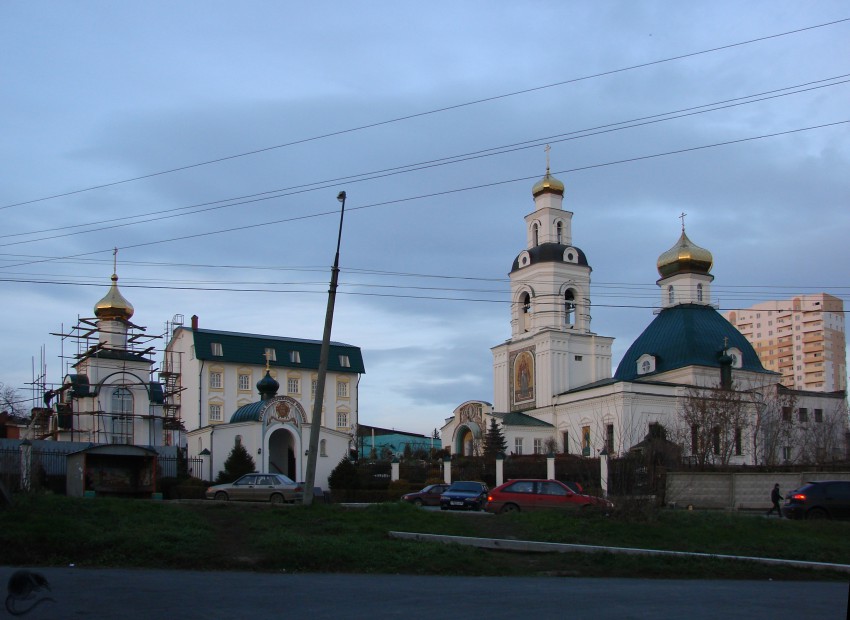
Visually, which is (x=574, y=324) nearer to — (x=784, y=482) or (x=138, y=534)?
(x=784, y=482)

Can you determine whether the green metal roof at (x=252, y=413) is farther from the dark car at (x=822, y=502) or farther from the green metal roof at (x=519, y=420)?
the dark car at (x=822, y=502)

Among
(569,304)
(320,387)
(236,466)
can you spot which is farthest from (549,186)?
(320,387)

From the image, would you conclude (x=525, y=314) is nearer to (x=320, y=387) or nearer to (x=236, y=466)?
(x=236, y=466)

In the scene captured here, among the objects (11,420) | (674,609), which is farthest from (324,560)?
(11,420)

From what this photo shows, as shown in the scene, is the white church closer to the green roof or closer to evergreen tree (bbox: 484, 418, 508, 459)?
the green roof

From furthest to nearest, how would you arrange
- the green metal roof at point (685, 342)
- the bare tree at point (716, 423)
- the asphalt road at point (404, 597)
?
the green metal roof at point (685, 342) → the bare tree at point (716, 423) → the asphalt road at point (404, 597)

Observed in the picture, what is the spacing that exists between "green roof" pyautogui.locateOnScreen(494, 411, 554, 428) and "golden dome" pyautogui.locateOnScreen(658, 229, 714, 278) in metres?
17.0

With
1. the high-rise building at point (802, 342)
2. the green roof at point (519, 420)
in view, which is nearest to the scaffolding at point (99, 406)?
the green roof at point (519, 420)

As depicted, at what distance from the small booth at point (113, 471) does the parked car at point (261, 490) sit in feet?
8.79

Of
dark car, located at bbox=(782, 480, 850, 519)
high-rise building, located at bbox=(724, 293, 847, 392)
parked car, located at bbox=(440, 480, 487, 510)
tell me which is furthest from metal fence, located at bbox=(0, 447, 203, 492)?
high-rise building, located at bbox=(724, 293, 847, 392)

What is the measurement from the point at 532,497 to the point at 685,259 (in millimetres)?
50661

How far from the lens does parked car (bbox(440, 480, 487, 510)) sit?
32156 mm

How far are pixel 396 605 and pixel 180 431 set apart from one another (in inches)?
1939

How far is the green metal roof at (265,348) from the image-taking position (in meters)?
71.5
